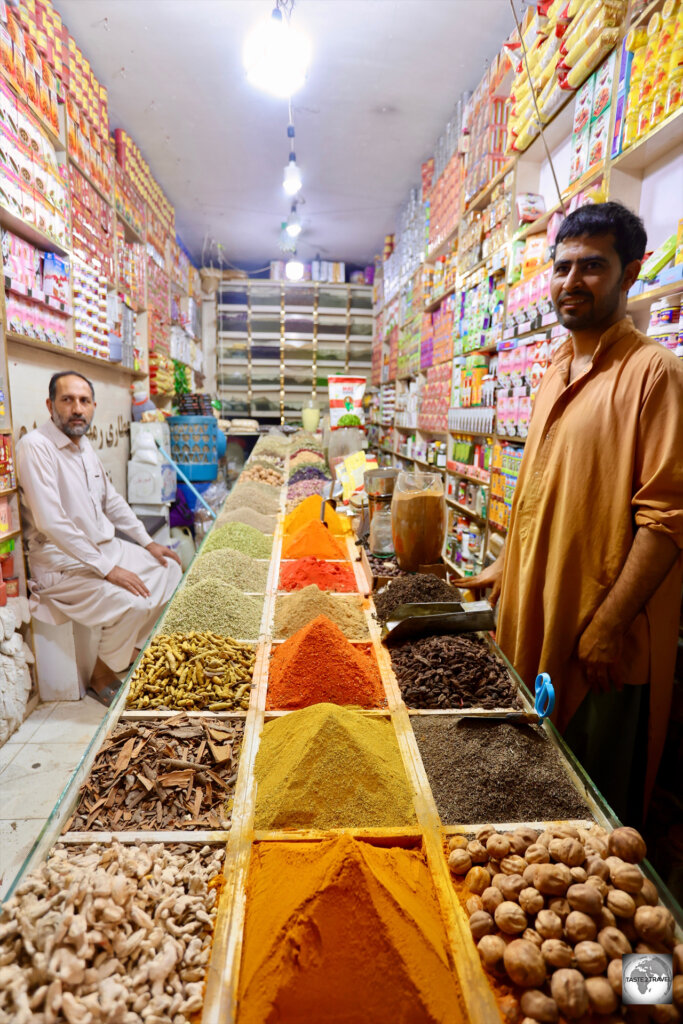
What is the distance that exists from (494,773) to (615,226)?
4.50 ft

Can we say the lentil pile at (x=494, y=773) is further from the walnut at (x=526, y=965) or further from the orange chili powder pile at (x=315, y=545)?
the orange chili powder pile at (x=315, y=545)

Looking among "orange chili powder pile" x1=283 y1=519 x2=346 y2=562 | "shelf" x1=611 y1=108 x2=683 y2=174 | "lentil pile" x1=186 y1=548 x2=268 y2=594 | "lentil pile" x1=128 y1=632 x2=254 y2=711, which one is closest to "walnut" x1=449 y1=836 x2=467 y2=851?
"lentil pile" x1=128 y1=632 x2=254 y2=711

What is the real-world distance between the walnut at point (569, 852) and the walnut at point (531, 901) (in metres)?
0.06

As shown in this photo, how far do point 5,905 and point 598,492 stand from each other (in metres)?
1.43

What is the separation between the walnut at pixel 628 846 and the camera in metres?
0.69

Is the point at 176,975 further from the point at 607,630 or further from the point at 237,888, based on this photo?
the point at 607,630

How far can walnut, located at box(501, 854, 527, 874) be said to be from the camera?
0.71 m

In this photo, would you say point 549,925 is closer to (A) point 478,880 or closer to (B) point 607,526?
(A) point 478,880

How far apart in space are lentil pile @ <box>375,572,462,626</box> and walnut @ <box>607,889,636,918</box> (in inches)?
33.1

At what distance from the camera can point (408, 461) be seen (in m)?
6.00

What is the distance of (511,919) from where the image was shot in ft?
2.11

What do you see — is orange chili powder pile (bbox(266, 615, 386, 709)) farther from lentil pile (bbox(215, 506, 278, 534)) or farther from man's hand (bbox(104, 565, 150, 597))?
man's hand (bbox(104, 565, 150, 597))

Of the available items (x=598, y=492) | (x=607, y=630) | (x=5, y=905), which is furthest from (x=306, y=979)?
(x=598, y=492)

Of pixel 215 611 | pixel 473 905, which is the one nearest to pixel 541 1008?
pixel 473 905
